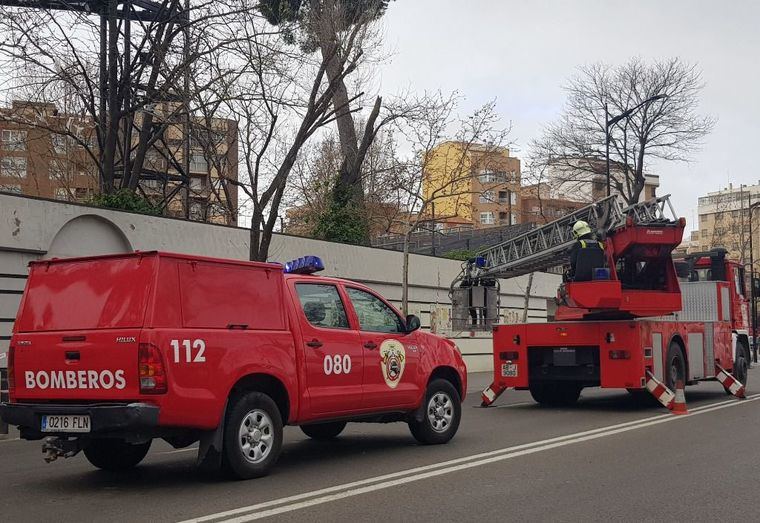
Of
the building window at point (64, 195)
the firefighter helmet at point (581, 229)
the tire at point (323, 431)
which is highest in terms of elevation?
the building window at point (64, 195)

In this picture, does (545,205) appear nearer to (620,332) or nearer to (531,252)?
(531,252)

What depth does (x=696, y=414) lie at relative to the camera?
1420 centimetres

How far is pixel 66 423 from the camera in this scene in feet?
24.0

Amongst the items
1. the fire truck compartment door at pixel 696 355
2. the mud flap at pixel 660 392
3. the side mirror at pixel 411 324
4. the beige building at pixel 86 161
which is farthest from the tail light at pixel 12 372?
the fire truck compartment door at pixel 696 355

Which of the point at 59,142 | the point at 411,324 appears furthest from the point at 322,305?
the point at 59,142

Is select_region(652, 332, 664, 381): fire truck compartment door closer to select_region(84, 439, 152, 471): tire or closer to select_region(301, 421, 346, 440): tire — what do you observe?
select_region(301, 421, 346, 440): tire

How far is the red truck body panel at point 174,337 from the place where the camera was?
722cm

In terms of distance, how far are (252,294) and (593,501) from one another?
354cm

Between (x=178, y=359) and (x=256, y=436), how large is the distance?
1192 millimetres

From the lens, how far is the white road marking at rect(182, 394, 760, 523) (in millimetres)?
6527

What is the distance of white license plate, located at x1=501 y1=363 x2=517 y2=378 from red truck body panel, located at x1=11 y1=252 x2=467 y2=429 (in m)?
7.27

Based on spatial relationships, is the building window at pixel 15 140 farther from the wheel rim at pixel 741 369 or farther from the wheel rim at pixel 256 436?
the wheel rim at pixel 741 369

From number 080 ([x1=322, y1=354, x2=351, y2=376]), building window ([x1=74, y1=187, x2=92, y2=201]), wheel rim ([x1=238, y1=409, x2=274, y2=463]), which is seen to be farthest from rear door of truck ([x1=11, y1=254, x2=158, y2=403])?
building window ([x1=74, y1=187, x2=92, y2=201])

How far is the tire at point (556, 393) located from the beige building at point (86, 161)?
9.20m
